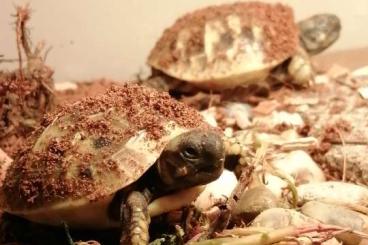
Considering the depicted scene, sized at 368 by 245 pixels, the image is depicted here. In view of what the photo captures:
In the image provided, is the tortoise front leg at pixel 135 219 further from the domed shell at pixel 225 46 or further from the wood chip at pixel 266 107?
the domed shell at pixel 225 46

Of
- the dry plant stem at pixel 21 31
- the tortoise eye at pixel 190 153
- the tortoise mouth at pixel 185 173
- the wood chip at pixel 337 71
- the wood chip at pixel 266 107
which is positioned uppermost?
the dry plant stem at pixel 21 31

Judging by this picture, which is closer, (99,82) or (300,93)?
(300,93)

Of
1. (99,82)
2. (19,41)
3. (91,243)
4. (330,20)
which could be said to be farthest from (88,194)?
(330,20)

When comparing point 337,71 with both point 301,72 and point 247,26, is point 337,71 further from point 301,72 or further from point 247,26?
point 247,26

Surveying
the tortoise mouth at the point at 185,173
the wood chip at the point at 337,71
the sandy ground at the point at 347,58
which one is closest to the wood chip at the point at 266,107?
the wood chip at the point at 337,71

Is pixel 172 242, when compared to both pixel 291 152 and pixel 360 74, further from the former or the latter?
pixel 360 74

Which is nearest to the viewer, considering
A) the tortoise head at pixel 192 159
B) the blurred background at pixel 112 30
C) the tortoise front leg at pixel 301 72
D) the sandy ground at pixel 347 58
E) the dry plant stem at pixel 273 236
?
the dry plant stem at pixel 273 236

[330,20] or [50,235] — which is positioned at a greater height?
[330,20]
